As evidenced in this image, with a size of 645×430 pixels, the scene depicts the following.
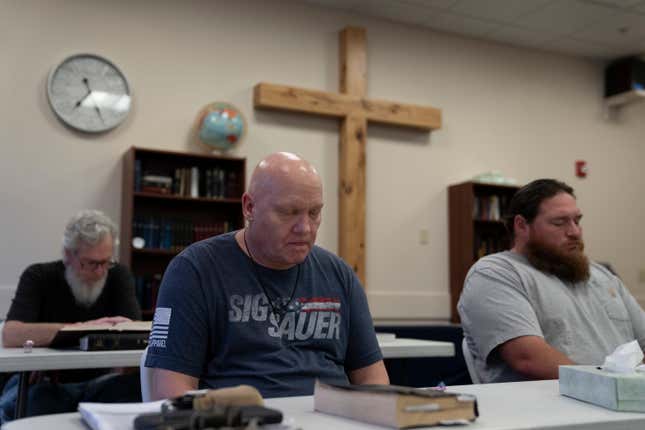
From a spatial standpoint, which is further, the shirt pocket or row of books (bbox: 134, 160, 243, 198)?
row of books (bbox: 134, 160, 243, 198)

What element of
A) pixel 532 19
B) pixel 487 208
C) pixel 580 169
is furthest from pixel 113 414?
pixel 580 169

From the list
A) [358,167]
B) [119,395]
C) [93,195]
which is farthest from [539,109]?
[119,395]

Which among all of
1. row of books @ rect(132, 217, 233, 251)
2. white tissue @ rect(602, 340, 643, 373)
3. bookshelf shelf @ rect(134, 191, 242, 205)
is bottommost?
white tissue @ rect(602, 340, 643, 373)

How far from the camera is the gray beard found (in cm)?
302

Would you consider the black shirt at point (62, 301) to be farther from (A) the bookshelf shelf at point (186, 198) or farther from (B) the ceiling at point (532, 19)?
(B) the ceiling at point (532, 19)

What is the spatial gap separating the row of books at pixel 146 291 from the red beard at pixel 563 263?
114 inches

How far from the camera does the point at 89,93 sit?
4840 mm

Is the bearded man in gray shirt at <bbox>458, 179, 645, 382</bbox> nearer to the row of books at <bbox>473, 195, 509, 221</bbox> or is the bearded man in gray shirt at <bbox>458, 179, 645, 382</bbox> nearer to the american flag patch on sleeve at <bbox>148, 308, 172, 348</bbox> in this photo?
the american flag patch on sleeve at <bbox>148, 308, 172, 348</bbox>

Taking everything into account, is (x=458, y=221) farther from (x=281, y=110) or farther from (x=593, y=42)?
(x=593, y=42)

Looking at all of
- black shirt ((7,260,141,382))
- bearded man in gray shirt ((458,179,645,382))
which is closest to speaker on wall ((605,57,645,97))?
bearded man in gray shirt ((458,179,645,382))

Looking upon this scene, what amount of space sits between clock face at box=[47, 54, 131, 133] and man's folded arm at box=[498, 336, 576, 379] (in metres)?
3.57

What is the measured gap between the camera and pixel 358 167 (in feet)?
18.4

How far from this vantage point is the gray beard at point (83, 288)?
9.90ft

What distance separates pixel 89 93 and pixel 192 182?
966 millimetres
